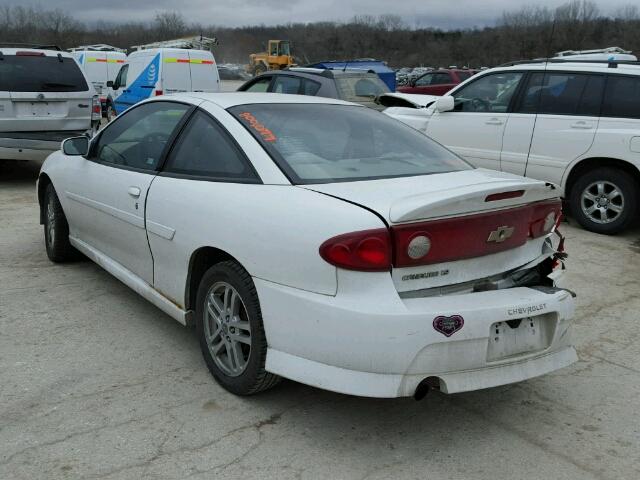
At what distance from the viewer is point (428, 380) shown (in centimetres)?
266

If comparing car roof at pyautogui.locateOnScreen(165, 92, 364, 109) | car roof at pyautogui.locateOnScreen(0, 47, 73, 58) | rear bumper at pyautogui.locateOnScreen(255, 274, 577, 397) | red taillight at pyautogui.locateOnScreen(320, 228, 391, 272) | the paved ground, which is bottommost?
the paved ground

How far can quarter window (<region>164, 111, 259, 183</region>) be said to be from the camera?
3.28 metres

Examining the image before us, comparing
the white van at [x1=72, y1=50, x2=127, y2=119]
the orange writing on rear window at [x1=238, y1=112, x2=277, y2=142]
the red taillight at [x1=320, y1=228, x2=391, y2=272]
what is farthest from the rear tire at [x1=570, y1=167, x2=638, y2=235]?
the white van at [x1=72, y1=50, x2=127, y2=119]

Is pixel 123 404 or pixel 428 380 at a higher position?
pixel 428 380

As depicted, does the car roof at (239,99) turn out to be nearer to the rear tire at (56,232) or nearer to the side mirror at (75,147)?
the side mirror at (75,147)

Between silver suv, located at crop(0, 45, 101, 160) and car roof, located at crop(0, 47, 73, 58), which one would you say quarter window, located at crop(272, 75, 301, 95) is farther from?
car roof, located at crop(0, 47, 73, 58)

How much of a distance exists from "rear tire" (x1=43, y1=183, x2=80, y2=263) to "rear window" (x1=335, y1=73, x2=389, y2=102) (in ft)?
16.9

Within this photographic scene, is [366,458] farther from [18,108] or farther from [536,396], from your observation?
[18,108]

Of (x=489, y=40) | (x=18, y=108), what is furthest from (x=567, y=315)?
(x=489, y=40)

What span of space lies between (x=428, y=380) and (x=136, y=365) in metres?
1.71

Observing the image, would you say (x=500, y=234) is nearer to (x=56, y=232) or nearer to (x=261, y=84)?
(x=56, y=232)

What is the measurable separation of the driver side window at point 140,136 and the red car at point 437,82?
1482cm

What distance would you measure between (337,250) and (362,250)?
101mm

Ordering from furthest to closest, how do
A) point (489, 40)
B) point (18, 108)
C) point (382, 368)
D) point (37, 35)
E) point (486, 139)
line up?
1. point (489, 40)
2. point (37, 35)
3. point (18, 108)
4. point (486, 139)
5. point (382, 368)
